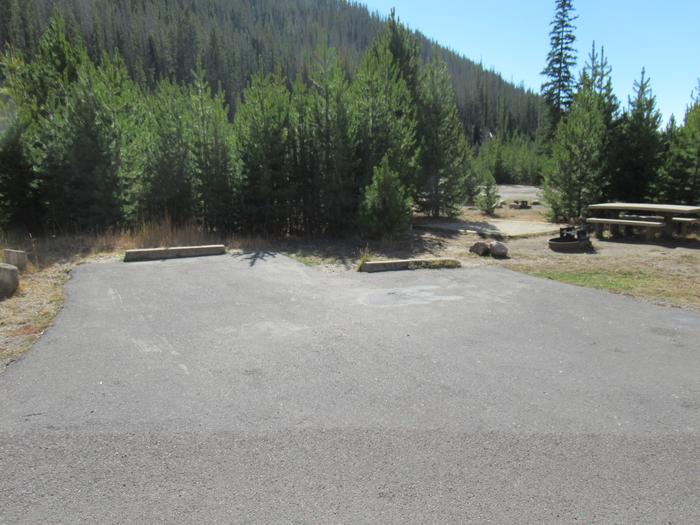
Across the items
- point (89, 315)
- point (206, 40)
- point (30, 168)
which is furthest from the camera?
point (206, 40)

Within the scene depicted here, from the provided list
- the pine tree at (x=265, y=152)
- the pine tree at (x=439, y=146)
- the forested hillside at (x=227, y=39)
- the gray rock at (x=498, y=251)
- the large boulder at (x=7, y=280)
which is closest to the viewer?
the large boulder at (x=7, y=280)

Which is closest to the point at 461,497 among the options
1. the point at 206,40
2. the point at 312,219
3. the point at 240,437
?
the point at 240,437

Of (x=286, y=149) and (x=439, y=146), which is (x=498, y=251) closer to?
(x=286, y=149)

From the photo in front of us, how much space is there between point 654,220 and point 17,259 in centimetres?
1438

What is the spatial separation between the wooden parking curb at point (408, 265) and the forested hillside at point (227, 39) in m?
42.0

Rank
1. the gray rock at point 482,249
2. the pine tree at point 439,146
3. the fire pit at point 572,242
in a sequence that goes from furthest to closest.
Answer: the pine tree at point 439,146
the fire pit at point 572,242
the gray rock at point 482,249

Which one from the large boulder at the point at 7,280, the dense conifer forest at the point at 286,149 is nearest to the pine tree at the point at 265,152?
the dense conifer forest at the point at 286,149

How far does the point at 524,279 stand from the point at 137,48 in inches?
3790

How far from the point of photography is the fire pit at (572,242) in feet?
35.6

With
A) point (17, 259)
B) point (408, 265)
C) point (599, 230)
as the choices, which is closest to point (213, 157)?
point (17, 259)

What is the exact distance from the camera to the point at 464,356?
447 centimetres

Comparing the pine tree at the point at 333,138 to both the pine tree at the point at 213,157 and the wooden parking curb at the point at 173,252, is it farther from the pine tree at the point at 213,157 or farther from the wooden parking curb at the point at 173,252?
the wooden parking curb at the point at 173,252

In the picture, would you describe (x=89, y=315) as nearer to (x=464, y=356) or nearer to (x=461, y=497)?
(x=464, y=356)

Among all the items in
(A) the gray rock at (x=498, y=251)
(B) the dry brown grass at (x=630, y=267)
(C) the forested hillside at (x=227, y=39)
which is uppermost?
(C) the forested hillside at (x=227, y=39)
